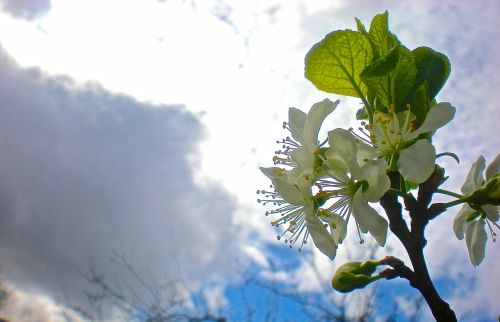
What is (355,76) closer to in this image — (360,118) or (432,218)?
(360,118)

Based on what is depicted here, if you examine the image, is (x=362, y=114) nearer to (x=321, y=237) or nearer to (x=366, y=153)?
(x=366, y=153)

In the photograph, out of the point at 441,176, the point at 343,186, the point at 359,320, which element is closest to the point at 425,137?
the point at 441,176

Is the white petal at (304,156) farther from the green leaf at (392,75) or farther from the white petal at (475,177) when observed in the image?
the white petal at (475,177)

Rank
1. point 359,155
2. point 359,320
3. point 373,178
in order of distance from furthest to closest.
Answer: point 359,320, point 359,155, point 373,178

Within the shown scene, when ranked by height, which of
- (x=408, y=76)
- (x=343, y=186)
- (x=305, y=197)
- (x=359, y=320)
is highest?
(x=359, y=320)

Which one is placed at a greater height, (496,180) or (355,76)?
→ (355,76)

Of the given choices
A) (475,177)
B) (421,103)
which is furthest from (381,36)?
(475,177)

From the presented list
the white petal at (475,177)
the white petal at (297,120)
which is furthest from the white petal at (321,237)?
the white petal at (475,177)

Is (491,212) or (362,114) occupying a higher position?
(362,114)
